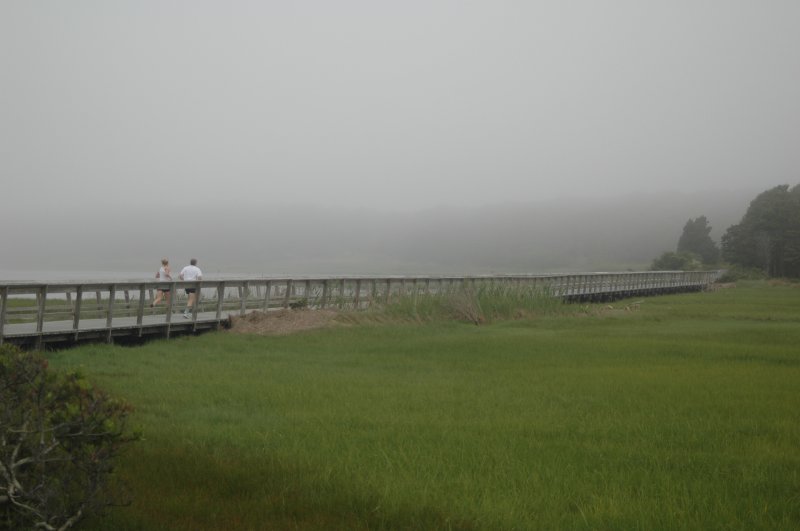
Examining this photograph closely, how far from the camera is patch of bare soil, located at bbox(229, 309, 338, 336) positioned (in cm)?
2302

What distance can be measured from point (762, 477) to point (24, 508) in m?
5.86

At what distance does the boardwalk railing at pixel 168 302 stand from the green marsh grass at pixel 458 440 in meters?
1.79

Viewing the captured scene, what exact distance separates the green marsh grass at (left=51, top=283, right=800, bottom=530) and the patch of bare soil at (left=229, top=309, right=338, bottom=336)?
17.3ft

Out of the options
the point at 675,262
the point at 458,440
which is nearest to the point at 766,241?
the point at 675,262

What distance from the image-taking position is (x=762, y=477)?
24.5 ft

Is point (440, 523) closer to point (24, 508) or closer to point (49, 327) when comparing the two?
point (24, 508)

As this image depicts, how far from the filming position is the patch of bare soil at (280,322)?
2302cm

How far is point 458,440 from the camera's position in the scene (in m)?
8.91

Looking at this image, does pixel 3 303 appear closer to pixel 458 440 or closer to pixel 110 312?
pixel 110 312

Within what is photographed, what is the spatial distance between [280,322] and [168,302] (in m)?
3.25

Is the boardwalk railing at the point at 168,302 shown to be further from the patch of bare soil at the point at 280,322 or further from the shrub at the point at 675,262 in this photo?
the shrub at the point at 675,262

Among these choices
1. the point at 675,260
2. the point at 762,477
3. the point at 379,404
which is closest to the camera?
the point at 762,477

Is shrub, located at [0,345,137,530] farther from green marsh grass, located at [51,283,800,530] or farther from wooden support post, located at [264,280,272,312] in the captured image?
wooden support post, located at [264,280,272,312]

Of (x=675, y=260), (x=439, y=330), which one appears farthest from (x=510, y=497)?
(x=675, y=260)
